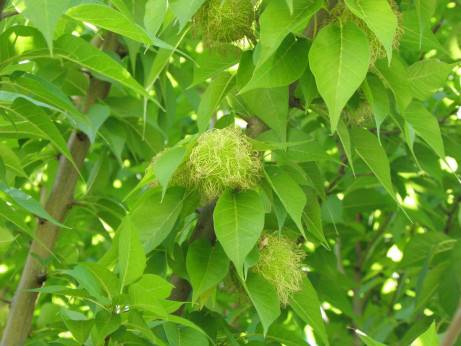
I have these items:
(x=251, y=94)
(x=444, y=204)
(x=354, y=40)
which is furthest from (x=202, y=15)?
(x=444, y=204)

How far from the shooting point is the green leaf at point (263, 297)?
882 millimetres

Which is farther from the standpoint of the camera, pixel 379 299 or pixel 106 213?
pixel 379 299

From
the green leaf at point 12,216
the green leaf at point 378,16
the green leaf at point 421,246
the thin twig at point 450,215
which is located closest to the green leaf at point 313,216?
the green leaf at point 378,16

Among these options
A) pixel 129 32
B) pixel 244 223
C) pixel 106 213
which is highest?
pixel 129 32

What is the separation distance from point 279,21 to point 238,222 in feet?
0.96

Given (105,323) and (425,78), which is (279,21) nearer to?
(425,78)

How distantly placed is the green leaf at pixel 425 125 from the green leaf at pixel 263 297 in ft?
1.14

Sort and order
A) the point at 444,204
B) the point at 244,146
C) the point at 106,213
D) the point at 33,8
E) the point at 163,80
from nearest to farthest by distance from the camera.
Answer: the point at 33,8 → the point at 244,146 → the point at 163,80 → the point at 106,213 → the point at 444,204

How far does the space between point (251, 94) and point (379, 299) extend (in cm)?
169

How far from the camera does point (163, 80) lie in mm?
1433

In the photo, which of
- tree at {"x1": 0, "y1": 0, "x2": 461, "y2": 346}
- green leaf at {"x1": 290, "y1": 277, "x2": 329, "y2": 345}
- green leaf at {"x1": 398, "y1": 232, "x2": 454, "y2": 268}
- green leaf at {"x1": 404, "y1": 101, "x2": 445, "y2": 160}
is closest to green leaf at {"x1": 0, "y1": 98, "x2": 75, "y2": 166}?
tree at {"x1": 0, "y1": 0, "x2": 461, "y2": 346}

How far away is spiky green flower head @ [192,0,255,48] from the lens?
3.23ft

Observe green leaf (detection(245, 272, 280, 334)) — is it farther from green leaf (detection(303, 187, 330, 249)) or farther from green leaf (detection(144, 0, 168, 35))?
green leaf (detection(144, 0, 168, 35))

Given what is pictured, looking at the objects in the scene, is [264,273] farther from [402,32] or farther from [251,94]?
[402,32]
